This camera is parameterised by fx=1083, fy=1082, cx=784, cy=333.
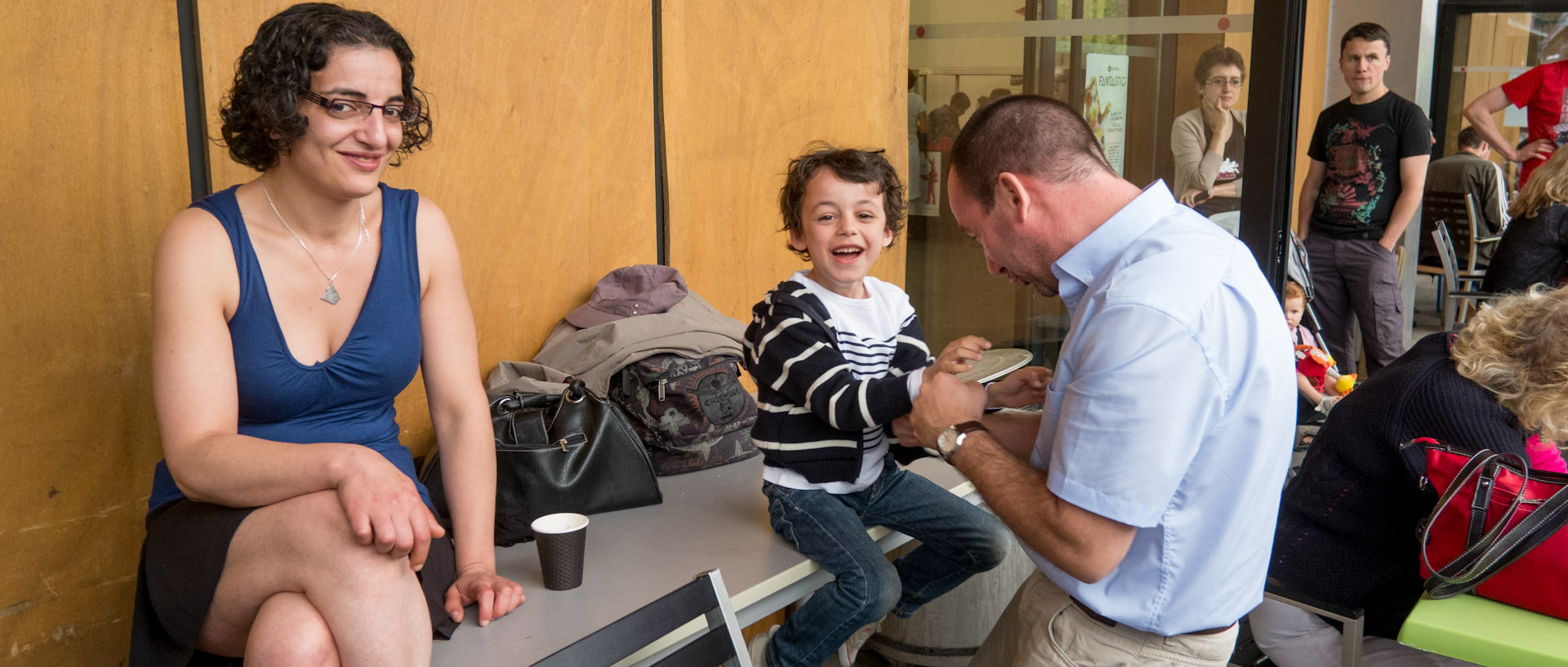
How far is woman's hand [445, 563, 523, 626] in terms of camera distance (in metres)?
1.84

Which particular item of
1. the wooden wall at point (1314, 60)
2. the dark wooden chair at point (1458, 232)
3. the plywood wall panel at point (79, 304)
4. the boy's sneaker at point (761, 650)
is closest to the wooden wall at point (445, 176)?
the plywood wall panel at point (79, 304)

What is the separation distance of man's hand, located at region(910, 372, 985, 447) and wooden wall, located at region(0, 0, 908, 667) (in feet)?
4.71

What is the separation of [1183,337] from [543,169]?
6.57ft

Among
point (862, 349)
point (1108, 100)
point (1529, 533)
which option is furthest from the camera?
point (1108, 100)

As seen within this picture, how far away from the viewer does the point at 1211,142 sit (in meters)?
4.30

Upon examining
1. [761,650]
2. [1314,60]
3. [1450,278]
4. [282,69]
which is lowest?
[761,650]

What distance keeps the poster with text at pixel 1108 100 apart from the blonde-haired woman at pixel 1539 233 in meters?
1.53

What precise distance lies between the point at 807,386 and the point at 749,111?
1.67 metres

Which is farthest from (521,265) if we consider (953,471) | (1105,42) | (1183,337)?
(1105,42)

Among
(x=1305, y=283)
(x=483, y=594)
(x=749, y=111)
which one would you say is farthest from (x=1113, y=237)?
(x=1305, y=283)

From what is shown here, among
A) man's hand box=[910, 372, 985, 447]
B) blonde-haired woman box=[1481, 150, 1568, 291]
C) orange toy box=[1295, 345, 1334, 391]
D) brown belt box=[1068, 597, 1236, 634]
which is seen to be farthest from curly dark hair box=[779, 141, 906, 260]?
blonde-haired woman box=[1481, 150, 1568, 291]

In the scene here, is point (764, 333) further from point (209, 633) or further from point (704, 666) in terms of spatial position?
point (209, 633)

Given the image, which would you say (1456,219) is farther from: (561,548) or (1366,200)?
(561,548)

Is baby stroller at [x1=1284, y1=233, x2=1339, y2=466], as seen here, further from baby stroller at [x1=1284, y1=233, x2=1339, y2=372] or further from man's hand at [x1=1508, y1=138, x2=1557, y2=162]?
man's hand at [x1=1508, y1=138, x2=1557, y2=162]
